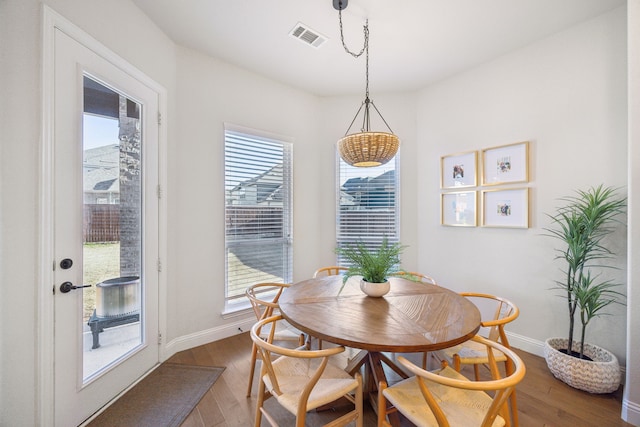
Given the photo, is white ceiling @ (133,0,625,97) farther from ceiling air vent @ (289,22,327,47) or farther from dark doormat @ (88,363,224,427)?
dark doormat @ (88,363,224,427)

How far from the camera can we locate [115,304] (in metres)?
1.90

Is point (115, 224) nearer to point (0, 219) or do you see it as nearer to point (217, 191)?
point (0, 219)

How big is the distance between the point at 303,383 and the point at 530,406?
A: 1700 millimetres

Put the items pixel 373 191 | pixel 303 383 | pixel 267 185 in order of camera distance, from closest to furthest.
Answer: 1. pixel 303 383
2. pixel 267 185
3. pixel 373 191

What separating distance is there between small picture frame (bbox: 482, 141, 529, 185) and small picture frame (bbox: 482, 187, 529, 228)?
0.39 feet

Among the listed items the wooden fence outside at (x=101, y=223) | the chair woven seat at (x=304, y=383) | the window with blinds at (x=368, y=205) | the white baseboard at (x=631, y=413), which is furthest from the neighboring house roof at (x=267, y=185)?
the white baseboard at (x=631, y=413)

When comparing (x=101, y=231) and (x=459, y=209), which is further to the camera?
(x=459, y=209)

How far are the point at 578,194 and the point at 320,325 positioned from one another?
2558 millimetres

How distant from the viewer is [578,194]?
223 centimetres

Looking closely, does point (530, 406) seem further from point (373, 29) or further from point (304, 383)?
point (373, 29)

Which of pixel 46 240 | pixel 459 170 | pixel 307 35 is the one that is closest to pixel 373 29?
pixel 307 35

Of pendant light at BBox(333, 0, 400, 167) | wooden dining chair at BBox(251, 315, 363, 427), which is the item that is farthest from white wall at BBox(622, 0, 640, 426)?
wooden dining chair at BBox(251, 315, 363, 427)

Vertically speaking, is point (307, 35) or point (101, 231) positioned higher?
point (307, 35)

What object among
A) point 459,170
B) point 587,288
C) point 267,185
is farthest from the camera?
point 267,185
